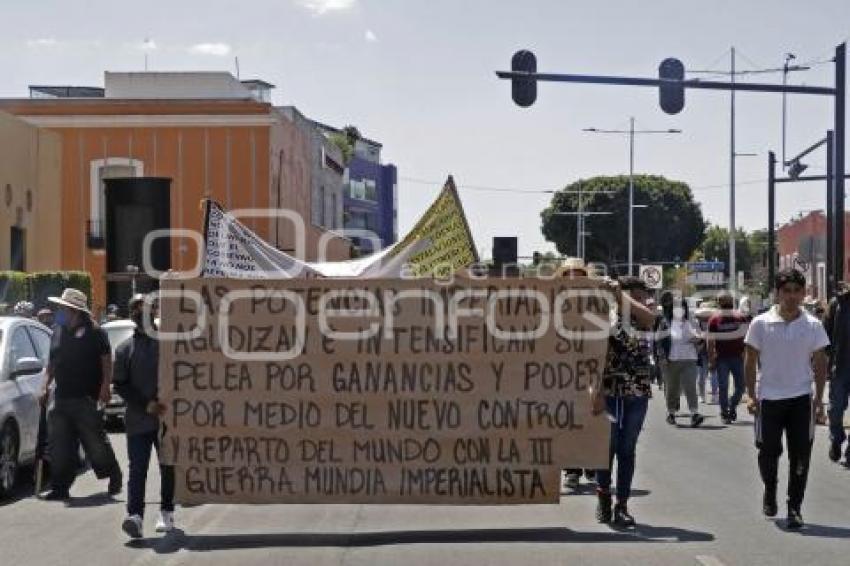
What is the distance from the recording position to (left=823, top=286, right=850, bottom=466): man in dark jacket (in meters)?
14.3

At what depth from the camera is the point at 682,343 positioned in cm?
1959

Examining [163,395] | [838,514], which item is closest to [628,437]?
[838,514]

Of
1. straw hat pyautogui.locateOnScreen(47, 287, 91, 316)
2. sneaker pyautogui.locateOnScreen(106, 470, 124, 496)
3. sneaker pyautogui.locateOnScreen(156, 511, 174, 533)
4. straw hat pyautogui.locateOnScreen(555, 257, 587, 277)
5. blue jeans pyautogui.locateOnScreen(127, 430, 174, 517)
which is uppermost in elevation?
straw hat pyautogui.locateOnScreen(555, 257, 587, 277)

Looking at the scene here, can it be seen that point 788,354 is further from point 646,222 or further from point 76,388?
point 646,222

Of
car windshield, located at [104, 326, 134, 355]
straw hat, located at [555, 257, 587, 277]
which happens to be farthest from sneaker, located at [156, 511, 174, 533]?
car windshield, located at [104, 326, 134, 355]

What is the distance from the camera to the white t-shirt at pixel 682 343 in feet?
64.1

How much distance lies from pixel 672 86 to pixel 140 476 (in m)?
14.2

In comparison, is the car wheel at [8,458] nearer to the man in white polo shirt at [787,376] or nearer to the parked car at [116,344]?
the parked car at [116,344]

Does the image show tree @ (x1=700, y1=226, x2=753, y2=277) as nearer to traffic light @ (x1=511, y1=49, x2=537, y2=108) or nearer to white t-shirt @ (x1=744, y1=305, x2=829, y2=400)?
traffic light @ (x1=511, y1=49, x2=537, y2=108)

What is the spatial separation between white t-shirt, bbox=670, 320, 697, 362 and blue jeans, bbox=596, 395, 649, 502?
9.52 meters

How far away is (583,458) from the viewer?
31.4ft

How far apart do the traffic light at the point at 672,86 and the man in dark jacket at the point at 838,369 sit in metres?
7.97

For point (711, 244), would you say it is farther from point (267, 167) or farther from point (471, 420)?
point (471, 420)

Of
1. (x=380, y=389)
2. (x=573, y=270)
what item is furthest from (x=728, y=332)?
(x=380, y=389)
